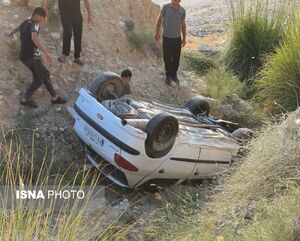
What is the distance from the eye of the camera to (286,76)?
365 inches

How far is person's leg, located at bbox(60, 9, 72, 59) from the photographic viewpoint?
819 cm

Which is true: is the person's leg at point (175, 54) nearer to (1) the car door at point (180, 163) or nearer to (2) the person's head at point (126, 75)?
(2) the person's head at point (126, 75)

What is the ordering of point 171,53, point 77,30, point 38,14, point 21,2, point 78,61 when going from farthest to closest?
1. point 171,53
2. point 21,2
3. point 78,61
4. point 77,30
5. point 38,14

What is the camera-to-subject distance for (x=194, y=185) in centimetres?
712

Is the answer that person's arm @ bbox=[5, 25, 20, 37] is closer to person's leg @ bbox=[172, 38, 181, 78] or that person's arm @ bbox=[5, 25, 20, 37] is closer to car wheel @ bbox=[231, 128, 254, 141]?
person's leg @ bbox=[172, 38, 181, 78]

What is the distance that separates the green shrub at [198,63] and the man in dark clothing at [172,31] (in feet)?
5.81

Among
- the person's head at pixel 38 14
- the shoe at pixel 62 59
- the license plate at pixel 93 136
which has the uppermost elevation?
the person's head at pixel 38 14

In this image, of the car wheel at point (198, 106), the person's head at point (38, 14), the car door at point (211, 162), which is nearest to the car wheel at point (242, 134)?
the car door at point (211, 162)

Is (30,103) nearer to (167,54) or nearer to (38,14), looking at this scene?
(38,14)

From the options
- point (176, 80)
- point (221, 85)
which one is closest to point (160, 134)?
point (176, 80)

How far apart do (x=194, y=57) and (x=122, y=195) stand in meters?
5.48

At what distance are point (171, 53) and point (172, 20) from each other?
581 mm

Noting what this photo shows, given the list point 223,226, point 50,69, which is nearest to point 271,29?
point 50,69

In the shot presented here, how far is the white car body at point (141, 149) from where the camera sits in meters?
6.29
